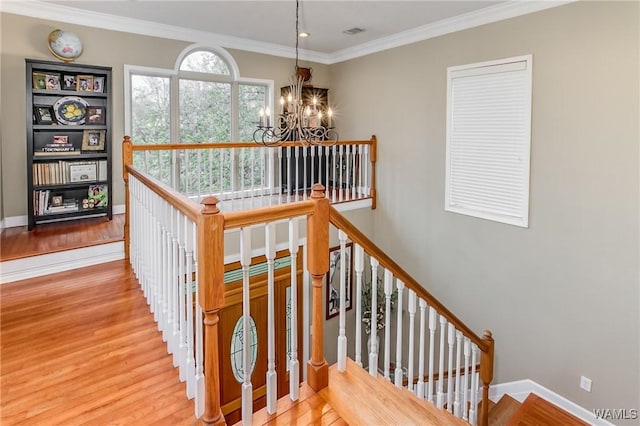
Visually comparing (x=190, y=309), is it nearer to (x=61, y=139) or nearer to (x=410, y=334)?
(x=410, y=334)

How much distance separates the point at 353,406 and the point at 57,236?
3.84 m

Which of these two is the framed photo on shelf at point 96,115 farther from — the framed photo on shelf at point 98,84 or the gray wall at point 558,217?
the gray wall at point 558,217

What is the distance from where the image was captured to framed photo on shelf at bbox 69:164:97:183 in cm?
455

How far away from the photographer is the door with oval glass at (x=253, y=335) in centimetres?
448

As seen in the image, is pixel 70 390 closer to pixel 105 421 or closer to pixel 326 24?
pixel 105 421

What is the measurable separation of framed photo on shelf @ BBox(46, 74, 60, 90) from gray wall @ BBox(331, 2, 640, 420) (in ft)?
14.4

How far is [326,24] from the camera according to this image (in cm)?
489

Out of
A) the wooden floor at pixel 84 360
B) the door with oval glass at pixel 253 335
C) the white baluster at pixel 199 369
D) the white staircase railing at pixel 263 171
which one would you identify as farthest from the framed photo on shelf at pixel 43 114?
the white baluster at pixel 199 369

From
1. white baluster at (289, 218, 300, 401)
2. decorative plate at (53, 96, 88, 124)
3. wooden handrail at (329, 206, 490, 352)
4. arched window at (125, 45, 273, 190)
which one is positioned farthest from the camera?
arched window at (125, 45, 273, 190)

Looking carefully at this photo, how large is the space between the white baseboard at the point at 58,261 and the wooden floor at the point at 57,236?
0.15ft

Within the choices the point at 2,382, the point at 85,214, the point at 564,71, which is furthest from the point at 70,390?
the point at 564,71

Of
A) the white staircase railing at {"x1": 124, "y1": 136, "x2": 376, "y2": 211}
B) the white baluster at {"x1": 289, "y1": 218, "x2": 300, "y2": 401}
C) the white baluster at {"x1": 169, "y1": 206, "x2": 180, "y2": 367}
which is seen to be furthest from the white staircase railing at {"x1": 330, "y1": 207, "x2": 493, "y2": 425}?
the white staircase railing at {"x1": 124, "y1": 136, "x2": 376, "y2": 211}

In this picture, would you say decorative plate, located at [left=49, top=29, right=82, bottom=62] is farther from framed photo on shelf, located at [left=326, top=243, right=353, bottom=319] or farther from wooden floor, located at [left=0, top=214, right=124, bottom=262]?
framed photo on shelf, located at [left=326, top=243, right=353, bottom=319]

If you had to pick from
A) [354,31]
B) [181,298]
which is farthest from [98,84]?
[181,298]
